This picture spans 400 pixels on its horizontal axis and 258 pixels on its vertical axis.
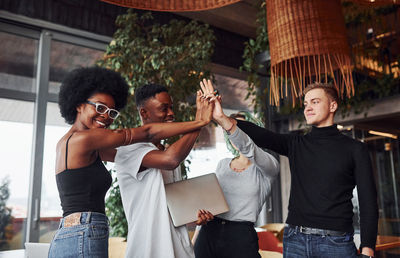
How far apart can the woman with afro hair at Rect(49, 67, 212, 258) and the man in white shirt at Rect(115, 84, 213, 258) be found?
90 mm

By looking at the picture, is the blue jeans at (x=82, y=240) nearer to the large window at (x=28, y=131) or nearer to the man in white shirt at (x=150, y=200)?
the man in white shirt at (x=150, y=200)

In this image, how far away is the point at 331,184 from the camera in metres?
1.85

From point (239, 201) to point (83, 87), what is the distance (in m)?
1.05

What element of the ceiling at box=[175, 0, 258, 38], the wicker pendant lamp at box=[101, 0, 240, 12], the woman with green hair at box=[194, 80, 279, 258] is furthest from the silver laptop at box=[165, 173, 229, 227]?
the ceiling at box=[175, 0, 258, 38]

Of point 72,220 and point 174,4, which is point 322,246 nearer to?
point 72,220

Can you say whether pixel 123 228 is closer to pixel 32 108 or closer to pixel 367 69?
pixel 32 108

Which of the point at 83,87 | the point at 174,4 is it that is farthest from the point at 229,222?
the point at 174,4

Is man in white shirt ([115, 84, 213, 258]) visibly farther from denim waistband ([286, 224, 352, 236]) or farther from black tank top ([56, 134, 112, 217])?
denim waistband ([286, 224, 352, 236])

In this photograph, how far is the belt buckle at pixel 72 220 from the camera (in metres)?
1.49

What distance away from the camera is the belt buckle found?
1491 millimetres

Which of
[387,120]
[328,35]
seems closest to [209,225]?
[328,35]

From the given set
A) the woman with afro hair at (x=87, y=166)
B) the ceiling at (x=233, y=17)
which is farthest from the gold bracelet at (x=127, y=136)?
the ceiling at (x=233, y=17)

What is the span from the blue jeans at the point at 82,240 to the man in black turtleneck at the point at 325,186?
808 millimetres

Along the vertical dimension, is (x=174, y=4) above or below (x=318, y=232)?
above
